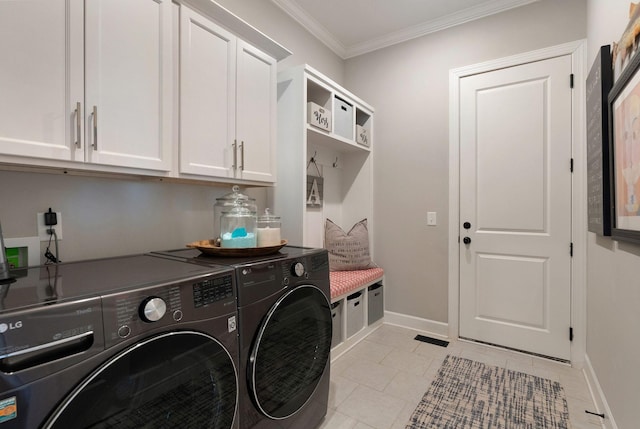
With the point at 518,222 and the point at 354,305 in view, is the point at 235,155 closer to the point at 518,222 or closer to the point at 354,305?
the point at 354,305

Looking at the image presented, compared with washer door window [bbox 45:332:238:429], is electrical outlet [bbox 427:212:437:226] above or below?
above

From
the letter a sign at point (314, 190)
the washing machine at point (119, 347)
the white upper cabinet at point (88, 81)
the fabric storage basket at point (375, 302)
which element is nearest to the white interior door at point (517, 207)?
the fabric storage basket at point (375, 302)

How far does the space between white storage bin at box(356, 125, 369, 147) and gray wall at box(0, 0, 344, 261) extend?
51.2 inches

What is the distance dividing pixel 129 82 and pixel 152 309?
0.93 m

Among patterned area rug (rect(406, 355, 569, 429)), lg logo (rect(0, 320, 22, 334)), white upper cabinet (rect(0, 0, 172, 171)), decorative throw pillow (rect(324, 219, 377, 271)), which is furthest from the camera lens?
decorative throw pillow (rect(324, 219, 377, 271))

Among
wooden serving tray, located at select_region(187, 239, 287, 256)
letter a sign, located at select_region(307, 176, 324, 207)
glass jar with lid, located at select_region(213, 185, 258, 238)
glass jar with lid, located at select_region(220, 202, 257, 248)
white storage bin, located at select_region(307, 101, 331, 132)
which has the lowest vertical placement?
wooden serving tray, located at select_region(187, 239, 287, 256)

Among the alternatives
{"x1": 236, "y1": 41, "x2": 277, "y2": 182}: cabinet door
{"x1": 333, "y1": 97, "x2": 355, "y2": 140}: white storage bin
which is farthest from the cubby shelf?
{"x1": 236, "y1": 41, "x2": 277, "y2": 182}: cabinet door

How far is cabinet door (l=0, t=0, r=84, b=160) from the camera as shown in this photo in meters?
0.97

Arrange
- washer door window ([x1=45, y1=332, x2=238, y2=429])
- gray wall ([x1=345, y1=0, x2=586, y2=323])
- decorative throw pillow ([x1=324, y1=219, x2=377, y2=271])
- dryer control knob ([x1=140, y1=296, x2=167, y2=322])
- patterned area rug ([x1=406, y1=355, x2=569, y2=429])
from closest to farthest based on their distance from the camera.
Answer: washer door window ([x1=45, y1=332, x2=238, y2=429])
dryer control knob ([x1=140, y1=296, x2=167, y2=322])
patterned area rug ([x1=406, y1=355, x2=569, y2=429])
gray wall ([x1=345, y1=0, x2=586, y2=323])
decorative throw pillow ([x1=324, y1=219, x2=377, y2=271])

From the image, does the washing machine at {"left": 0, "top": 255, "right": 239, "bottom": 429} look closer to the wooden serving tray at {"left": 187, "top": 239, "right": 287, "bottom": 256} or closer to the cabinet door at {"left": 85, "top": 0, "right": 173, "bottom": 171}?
the wooden serving tray at {"left": 187, "top": 239, "right": 287, "bottom": 256}

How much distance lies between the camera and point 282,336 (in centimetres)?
137

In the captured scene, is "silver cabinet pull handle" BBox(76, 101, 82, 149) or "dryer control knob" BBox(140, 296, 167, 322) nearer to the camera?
"dryer control knob" BBox(140, 296, 167, 322)

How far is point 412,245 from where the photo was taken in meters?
2.98

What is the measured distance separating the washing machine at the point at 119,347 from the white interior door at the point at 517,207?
7.45 feet
